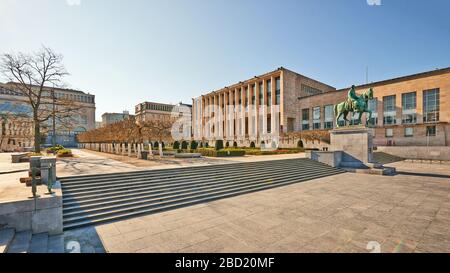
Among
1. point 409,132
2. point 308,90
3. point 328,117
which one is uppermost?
point 308,90

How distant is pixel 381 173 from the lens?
1644cm

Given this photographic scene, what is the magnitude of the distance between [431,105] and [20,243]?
5438 cm

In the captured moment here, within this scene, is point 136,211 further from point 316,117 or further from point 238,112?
point 238,112

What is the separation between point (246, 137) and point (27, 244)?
179 feet

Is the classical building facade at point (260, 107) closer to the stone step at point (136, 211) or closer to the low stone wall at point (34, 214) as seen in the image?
the stone step at point (136, 211)

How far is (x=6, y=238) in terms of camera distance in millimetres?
4863

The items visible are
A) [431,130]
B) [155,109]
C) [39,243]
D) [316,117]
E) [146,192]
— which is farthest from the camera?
[155,109]

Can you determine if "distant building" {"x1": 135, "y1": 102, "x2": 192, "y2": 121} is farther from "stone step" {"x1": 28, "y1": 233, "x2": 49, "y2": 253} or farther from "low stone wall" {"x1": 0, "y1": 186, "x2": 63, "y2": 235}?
"stone step" {"x1": 28, "y1": 233, "x2": 49, "y2": 253}

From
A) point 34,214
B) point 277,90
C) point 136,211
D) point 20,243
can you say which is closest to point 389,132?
point 277,90

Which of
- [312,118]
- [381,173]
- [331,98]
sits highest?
[331,98]

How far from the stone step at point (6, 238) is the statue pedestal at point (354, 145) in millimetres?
22797
